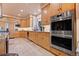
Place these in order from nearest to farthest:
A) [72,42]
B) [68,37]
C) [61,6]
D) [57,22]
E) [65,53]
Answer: [72,42] < [68,37] < [65,53] < [61,6] < [57,22]

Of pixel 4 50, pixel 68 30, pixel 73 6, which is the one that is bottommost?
pixel 4 50

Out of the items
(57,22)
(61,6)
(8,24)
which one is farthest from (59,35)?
(8,24)

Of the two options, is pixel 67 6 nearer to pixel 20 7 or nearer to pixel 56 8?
pixel 56 8

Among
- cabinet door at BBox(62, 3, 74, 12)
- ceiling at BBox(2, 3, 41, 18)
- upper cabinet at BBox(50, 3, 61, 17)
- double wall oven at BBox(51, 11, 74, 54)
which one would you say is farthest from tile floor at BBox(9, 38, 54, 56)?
ceiling at BBox(2, 3, 41, 18)

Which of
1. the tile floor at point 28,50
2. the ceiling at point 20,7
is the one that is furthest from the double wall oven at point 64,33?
the ceiling at point 20,7

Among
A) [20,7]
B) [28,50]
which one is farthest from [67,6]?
[20,7]

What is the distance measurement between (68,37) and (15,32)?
11.0m

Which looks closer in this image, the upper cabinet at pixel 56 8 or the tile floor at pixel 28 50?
the upper cabinet at pixel 56 8

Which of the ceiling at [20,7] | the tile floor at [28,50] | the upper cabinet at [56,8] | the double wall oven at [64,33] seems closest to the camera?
the double wall oven at [64,33]

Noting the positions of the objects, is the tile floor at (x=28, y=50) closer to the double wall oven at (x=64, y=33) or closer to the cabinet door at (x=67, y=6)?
the double wall oven at (x=64, y=33)

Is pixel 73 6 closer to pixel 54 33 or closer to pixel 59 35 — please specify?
pixel 59 35

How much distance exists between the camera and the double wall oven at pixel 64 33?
2.94 m

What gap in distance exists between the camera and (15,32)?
13.7 meters

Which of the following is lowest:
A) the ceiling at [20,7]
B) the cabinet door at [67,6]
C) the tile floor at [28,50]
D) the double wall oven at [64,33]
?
the tile floor at [28,50]
